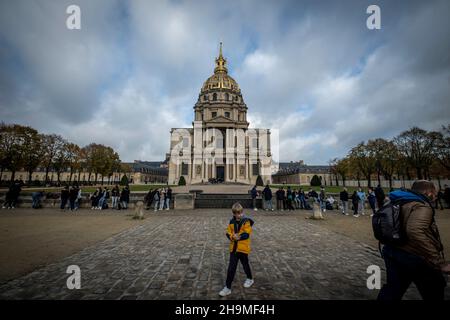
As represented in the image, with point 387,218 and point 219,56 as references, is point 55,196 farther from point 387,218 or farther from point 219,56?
point 219,56

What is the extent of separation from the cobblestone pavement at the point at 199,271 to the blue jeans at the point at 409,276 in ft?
4.56

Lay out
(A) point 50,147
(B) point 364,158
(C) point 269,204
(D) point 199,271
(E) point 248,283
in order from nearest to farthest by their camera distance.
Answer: (E) point 248,283 < (D) point 199,271 < (C) point 269,204 < (A) point 50,147 < (B) point 364,158

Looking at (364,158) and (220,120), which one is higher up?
(220,120)

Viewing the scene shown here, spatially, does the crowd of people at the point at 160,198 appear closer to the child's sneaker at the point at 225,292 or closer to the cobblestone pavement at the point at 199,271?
the cobblestone pavement at the point at 199,271

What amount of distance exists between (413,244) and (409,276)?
0.39m

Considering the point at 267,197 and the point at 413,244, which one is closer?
the point at 413,244

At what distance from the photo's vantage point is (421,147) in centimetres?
3894

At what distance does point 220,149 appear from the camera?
59.3 meters

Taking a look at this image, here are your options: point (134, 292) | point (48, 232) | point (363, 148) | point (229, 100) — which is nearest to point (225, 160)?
point (229, 100)

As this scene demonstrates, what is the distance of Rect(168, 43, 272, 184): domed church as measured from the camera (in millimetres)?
57906

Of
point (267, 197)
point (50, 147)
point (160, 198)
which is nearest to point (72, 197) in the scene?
point (160, 198)

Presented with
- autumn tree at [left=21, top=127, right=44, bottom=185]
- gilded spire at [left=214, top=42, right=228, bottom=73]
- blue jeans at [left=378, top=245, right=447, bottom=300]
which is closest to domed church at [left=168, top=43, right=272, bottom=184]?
gilded spire at [left=214, top=42, right=228, bottom=73]

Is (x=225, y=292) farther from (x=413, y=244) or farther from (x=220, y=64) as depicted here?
(x=220, y=64)

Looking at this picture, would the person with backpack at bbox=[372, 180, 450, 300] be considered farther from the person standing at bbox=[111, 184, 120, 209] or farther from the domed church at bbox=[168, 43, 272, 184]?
the domed church at bbox=[168, 43, 272, 184]
